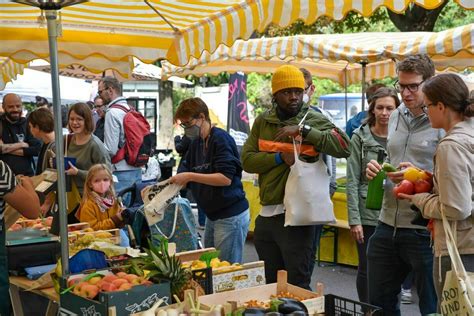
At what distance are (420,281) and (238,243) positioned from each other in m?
1.57

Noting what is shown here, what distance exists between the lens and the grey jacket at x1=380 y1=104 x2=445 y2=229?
3.94 metres

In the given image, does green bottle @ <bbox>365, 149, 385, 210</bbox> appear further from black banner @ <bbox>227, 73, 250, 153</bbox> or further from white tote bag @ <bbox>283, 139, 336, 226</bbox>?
black banner @ <bbox>227, 73, 250, 153</bbox>

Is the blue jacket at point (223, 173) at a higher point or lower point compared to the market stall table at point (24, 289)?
higher

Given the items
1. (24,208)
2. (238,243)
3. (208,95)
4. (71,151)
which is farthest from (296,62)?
(208,95)

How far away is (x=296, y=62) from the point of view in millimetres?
10477

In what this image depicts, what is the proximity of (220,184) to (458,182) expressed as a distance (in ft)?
7.23

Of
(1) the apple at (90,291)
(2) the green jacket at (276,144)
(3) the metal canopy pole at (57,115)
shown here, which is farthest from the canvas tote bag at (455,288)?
(3) the metal canopy pole at (57,115)

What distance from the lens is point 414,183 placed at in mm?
3482

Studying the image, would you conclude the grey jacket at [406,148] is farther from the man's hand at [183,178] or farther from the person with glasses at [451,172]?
the man's hand at [183,178]

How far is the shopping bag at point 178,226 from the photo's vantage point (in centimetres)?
524

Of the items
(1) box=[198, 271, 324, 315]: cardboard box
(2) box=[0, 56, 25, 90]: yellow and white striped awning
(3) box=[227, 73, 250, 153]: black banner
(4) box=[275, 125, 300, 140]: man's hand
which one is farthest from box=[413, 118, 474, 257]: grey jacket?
(3) box=[227, 73, 250, 153]: black banner

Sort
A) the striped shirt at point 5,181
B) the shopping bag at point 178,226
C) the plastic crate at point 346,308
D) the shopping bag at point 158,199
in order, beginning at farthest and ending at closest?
1. the shopping bag at point 178,226
2. the shopping bag at point 158,199
3. the striped shirt at point 5,181
4. the plastic crate at point 346,308

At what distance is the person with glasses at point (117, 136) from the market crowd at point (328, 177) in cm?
104

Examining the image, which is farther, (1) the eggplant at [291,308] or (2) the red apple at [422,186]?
(2) the red apple at [422,186]
